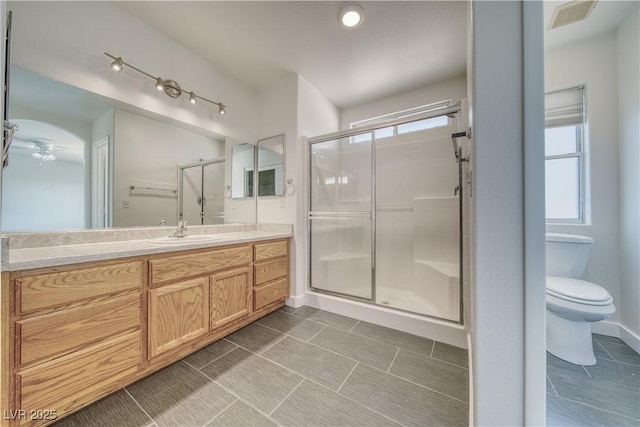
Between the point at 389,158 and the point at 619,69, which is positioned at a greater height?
the point at 619,69

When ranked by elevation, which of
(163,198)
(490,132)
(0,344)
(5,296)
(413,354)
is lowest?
(413,354)

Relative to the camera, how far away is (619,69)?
1.75 m

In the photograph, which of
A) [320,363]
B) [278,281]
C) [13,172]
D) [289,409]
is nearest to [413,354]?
[320,363]

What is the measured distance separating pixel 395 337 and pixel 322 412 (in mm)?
937

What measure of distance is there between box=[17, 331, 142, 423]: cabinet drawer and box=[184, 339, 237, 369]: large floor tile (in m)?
0.33

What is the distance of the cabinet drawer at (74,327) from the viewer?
0.92 m

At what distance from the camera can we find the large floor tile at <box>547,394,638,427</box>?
1066 mm

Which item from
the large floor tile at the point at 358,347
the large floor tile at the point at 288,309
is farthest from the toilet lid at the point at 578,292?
the large floor tile at the point at 288,309

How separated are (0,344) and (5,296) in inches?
7.1

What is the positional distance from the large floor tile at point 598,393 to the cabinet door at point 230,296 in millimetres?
2134

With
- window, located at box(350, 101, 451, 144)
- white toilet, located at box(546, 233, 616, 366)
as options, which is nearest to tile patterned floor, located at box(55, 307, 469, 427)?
white toilet, located at box(546, 233, 616, 366)

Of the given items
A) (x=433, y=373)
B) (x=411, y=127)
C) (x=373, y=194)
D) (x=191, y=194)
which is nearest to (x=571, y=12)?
(x=411, y=127)

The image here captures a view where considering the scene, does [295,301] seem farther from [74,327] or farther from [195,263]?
[74,327]

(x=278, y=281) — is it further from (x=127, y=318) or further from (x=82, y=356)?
(x=82, y=356)
